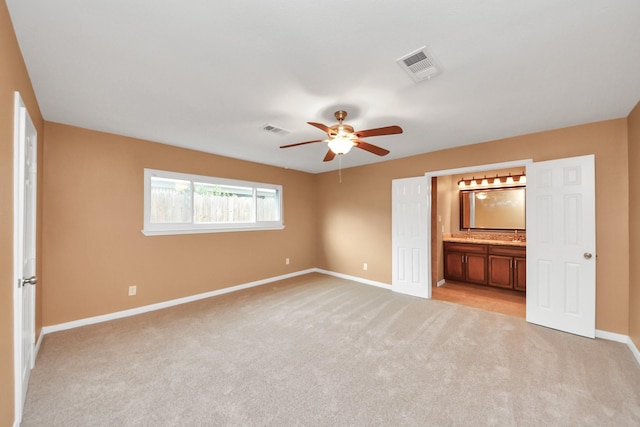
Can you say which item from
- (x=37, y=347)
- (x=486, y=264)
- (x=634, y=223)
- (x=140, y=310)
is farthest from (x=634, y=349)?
(x=37, y=347)

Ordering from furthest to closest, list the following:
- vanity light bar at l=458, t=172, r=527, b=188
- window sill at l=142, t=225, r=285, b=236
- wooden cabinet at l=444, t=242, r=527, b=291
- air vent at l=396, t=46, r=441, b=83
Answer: vanity light bar at l=458, t=172, r=527, b=188, wooden cabinet at l=444, t=242, r=527, b=291, window sill at l=142, t=225, r=285, b=236, air vent at l=396, t=46, r=441, b=83

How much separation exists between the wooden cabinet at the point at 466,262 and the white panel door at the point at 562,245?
5.06ft

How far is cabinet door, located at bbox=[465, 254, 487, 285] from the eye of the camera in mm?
4688

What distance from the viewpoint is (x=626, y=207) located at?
106 inches

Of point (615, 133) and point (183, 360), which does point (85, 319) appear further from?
point (615, 133)

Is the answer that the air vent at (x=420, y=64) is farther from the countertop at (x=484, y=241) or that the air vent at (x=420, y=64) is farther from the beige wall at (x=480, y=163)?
the countertop at (x=484, y=241)

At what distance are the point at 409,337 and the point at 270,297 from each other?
2.24 metres

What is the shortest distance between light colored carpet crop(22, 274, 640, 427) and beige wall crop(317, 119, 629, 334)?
796 mm

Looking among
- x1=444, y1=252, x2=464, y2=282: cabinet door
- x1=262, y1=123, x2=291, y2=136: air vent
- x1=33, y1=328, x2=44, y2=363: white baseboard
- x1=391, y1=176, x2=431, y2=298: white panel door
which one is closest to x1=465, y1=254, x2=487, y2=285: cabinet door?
x1=444, y1=252, x2=464, y2=282: cabinet door

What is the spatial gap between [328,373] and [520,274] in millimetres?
3914

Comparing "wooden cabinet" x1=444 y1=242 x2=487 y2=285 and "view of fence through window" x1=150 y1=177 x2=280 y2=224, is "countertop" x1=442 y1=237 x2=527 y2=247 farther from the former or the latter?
"view of fence through window" x1=150 y1=177 x2=280 y2=224

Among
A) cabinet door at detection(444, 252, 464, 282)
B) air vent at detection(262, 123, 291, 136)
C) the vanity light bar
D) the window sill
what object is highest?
air vent at detection(262, 123, 291, 136)

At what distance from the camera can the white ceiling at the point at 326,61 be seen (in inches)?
53.4

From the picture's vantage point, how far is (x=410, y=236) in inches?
171
